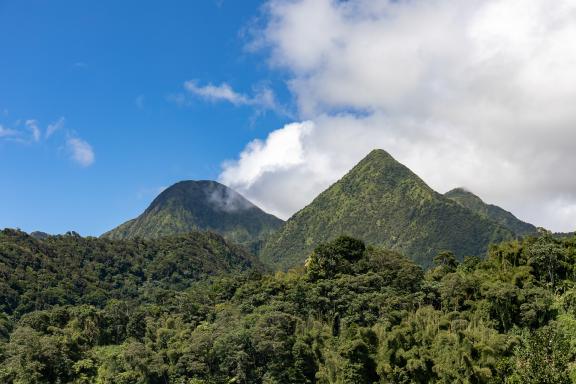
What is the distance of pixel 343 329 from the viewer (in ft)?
193

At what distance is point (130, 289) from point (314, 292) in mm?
78886

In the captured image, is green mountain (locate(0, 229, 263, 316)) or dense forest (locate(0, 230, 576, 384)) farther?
green mountain (locate(0, 229, 263, 316))

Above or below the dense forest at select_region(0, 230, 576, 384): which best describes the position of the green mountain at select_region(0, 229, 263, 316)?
above

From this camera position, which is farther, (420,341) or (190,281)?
(190,281)

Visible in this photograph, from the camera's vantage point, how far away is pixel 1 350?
212 ft

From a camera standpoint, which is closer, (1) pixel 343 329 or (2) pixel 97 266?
(1) pixel 343 329

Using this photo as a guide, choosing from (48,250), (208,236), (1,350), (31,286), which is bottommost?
(1,350)

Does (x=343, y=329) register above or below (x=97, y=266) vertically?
below

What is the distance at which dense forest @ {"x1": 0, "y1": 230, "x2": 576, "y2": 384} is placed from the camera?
5094 centimetres

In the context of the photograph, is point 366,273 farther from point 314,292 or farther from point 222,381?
point 222,381

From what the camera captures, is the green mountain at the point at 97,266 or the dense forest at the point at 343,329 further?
the green mountain at the point at 97,266

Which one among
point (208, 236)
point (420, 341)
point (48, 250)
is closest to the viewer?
point (420, 341)

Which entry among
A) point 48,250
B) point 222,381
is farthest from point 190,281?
point 222,381

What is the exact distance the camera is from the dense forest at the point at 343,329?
5094cm
